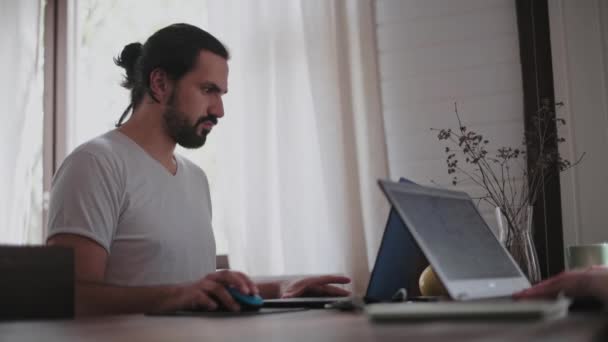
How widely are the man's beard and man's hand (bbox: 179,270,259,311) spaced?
1024 millimetres

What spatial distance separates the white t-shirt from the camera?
6.39ft

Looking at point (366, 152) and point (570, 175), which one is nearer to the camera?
point (570, 175)

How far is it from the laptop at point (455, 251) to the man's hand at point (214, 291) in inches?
→ 12.5

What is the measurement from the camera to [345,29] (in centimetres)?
345

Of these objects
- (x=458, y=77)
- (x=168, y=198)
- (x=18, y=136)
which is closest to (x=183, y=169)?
(x=168, y=198)

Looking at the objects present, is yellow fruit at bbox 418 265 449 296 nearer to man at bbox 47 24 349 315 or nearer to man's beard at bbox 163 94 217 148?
man at bbox 47 24 349 315

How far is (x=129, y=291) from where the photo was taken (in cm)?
166

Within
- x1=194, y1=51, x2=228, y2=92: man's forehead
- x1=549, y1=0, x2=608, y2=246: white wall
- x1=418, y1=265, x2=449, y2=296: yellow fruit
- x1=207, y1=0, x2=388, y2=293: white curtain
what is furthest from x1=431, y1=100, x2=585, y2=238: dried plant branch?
x1=418, y1=265, x2=449, y2=296: yellow fruit

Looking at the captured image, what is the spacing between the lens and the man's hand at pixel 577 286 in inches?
42.8

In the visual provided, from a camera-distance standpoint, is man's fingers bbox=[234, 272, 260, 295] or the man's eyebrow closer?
man's fingers bbox=[234, 272, 260, 295]

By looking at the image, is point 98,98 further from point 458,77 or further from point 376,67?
point 458,77

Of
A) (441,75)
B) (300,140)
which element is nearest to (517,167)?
(441,75)

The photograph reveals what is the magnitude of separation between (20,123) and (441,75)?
7.00 feet

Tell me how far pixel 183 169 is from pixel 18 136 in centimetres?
194
